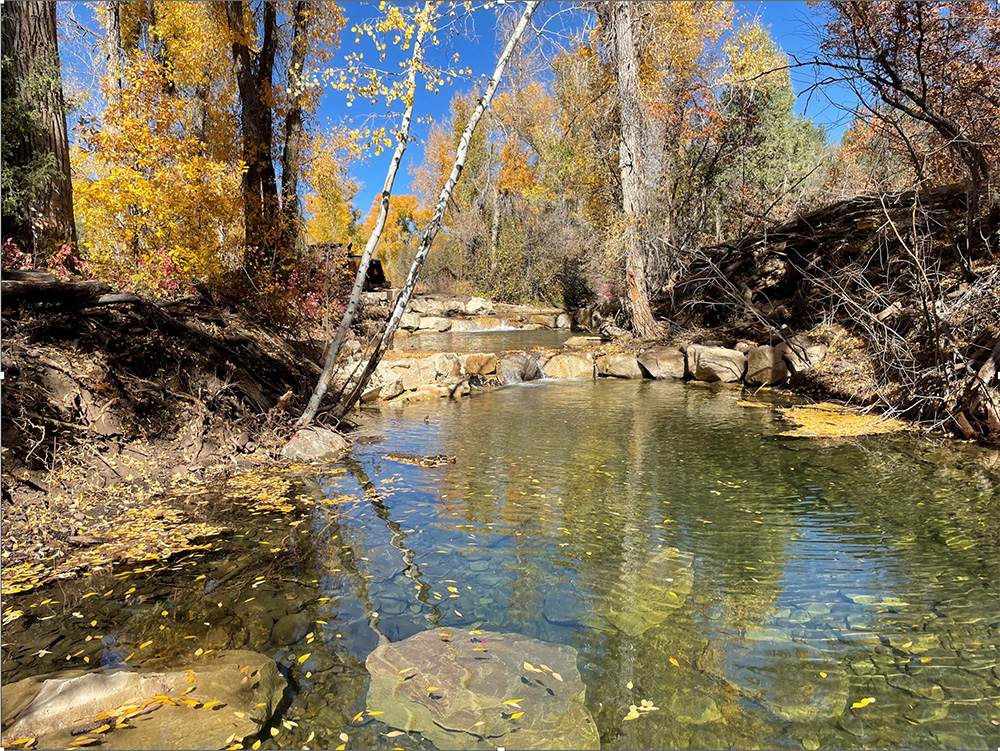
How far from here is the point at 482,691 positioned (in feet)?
9.62

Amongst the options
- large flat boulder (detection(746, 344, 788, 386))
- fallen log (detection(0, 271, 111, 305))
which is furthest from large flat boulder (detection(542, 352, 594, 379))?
fallen log (detection(0, 271, 111, 305))

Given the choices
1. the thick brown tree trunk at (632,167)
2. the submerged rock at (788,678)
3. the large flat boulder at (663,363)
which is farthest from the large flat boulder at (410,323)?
the submerged rock at (788,678)

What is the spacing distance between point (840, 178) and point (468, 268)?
2562cm

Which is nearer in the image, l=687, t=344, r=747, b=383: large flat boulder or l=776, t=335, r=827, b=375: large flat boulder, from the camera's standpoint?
l=776, t=335, r=827, b=375: large flat boulder

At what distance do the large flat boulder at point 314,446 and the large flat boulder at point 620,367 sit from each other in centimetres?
871

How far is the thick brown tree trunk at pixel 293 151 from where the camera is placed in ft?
43.1

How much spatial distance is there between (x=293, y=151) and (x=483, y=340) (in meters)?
9.92

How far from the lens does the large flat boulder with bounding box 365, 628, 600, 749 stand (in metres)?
2.68

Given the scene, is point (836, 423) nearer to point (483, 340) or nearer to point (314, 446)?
point (314, 446)

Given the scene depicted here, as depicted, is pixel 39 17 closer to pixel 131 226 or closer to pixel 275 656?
pixel 131 226

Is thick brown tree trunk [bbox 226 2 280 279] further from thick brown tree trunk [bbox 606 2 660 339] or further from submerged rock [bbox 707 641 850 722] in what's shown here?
submerged rock [bbox 707 641 850 722]

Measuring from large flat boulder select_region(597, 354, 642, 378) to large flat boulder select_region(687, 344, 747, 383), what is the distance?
1.44m

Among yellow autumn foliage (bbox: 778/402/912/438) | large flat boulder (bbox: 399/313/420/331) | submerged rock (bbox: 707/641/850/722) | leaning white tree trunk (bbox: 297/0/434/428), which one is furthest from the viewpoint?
large flat boulder (bbox: 399/313/420/331)

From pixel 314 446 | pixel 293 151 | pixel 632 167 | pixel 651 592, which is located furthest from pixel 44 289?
pixel 632 167
